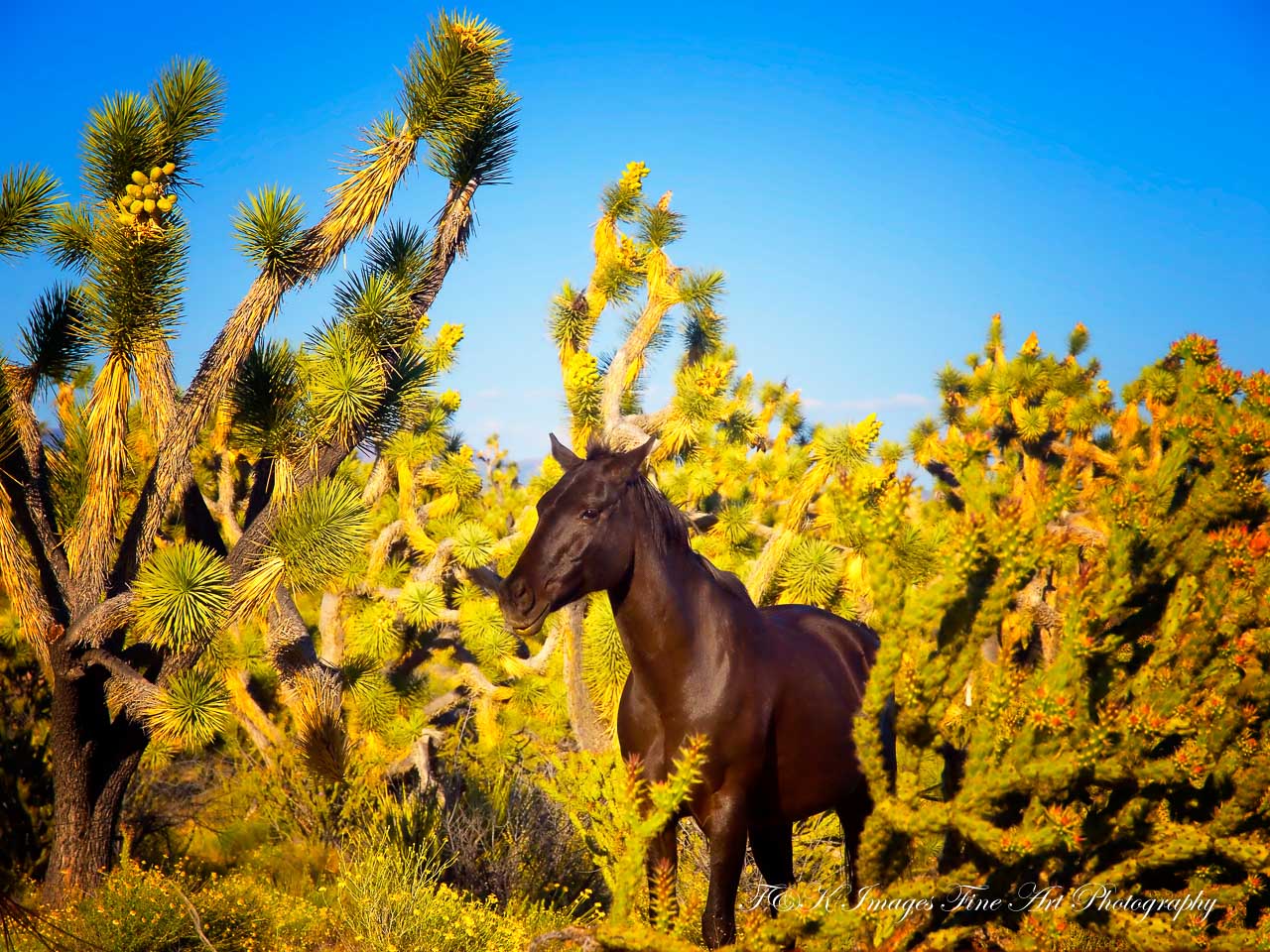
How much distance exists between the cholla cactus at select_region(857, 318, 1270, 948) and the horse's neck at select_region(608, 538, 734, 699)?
2.92 ft

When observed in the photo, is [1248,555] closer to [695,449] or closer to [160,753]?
[160,753]

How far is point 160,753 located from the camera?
8055mm

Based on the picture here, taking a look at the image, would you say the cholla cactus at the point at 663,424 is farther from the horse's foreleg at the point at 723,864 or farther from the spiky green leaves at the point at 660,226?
the horse's foreleg at the point at 723,864

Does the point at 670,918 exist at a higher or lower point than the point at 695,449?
lower

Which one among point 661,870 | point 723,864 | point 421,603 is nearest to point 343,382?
point 661,870

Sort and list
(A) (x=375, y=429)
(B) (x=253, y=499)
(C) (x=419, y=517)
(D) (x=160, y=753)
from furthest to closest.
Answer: (C) (x=419, y=517)
(D) (x=160, y=753)
(B) (x=253, y=499)
(A) (x=375, y=429)

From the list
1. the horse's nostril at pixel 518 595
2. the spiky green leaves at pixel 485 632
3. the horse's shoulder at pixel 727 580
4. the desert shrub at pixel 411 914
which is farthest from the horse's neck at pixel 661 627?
the spiky green leaves at pixel 485 632

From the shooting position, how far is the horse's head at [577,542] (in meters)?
3.28

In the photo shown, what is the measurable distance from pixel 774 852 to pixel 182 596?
2.99 meters

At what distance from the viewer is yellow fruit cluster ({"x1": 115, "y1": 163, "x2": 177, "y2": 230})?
5.12 meters

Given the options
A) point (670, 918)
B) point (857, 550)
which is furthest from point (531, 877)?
point (857, 550)

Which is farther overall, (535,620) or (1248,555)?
(535,620)

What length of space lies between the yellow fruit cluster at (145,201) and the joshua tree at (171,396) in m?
0.01

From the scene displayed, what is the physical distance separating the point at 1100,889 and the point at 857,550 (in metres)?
6.72
